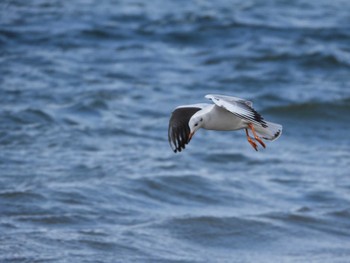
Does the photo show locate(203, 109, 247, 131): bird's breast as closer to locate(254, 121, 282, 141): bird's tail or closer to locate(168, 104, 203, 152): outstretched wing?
locate(254, 121, 282, 141): bird's tail

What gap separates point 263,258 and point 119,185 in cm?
204

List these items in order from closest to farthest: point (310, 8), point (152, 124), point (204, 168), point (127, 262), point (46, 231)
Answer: point (127, 262) < point (46, 231) < point (204, 168) < point (152, 124) < point (310, 8)

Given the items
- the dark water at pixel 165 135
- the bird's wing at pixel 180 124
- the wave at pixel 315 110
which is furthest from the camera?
the wave at pixel 315 110

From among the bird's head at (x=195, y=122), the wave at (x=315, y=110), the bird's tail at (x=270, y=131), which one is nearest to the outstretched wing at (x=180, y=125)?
the bird's head at (x=195, y=122)

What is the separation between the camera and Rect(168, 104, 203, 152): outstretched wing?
227 inches

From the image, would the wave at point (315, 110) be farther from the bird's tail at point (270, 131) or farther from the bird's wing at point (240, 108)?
the bird's wing at point (240, 108)

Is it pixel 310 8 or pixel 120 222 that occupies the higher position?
pixel 310 8

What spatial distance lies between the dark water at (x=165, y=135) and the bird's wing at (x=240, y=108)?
1.64 meters

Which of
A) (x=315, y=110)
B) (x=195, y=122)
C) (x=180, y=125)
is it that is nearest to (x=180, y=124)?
(x=180, y=125)

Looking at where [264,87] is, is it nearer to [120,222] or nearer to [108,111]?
[108,111]

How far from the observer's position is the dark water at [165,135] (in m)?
6.89

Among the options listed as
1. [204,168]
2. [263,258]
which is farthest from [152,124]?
[263,258]

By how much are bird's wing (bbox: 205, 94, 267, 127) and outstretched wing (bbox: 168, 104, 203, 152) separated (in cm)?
53

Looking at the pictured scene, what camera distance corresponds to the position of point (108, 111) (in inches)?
424
